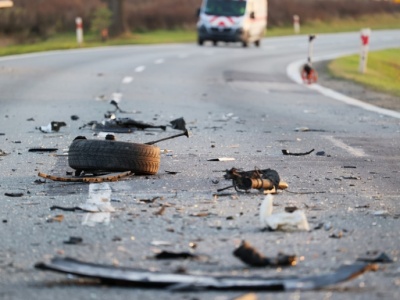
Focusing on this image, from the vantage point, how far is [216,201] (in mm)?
7996

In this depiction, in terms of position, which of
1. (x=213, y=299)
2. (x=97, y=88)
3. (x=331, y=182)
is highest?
(x=213, y=299)

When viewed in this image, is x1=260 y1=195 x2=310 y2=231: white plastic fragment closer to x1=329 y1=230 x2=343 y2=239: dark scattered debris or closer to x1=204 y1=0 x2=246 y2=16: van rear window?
x1=329 y1=230 x2=343 y2=239: dark scattered debris

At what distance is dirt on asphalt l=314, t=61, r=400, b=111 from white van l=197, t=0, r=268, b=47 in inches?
628

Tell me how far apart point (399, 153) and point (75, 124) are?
4561mm

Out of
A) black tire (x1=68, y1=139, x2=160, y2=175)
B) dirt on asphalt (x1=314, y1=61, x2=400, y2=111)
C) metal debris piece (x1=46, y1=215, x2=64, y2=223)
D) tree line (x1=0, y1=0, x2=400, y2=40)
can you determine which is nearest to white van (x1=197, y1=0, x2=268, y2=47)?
tree line (x1=0, y1=0, x2=400, y2=40)

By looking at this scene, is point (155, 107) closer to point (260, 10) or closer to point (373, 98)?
point (373, 98)

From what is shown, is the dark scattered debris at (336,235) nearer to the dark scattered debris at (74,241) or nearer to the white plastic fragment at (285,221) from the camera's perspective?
the white plastic fragment at (285,221)

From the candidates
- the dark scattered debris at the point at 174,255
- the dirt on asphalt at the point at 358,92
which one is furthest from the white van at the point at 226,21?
the dark scattered debris at the point at 174,255

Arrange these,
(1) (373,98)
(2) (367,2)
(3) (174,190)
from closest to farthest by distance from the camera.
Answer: (3) (174,190) → (1) (373,98) → (2) (367,2)

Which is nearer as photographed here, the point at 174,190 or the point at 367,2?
the point at 174,190

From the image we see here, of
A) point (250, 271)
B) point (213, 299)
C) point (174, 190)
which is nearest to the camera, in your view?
point (213, 299)

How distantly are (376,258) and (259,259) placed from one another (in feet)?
2.23

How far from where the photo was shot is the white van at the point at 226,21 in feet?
147

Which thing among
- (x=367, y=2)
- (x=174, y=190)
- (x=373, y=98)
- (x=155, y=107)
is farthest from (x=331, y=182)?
(x=367, y=2)
